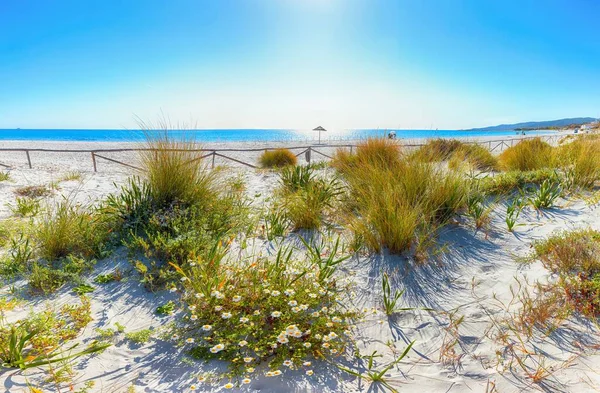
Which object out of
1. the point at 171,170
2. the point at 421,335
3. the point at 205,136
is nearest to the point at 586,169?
the point at 421,335

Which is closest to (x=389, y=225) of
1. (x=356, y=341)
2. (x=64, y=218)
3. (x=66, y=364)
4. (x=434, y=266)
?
(x=434, y=266)

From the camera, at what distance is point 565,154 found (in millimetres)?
6957

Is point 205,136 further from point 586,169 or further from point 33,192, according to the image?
point 586,169

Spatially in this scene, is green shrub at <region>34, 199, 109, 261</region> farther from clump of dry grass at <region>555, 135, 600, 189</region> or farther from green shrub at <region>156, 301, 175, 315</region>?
clump of dry grass at <region>555, 135, 600, 189</region>

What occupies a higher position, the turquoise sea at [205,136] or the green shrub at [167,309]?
the turquoise sea at [205,136]

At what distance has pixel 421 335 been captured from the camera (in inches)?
94.7

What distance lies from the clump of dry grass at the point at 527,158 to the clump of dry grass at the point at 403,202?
13.9 feet

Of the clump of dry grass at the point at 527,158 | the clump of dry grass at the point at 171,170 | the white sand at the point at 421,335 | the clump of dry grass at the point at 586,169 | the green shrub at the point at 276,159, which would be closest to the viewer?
the white sand at the point at 421,335

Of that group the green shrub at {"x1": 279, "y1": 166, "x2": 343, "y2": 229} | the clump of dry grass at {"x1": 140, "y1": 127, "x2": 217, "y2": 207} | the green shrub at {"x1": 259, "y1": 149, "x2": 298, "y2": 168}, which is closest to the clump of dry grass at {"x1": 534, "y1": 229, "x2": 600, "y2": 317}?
the green shrub at {"x1": 279, "y1": 166, "x2": 343, "y2": 229}

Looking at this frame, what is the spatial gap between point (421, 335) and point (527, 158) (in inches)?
286

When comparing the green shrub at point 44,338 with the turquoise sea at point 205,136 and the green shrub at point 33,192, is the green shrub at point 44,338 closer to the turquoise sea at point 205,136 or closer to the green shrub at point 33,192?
the turquoise sea at point 205,136

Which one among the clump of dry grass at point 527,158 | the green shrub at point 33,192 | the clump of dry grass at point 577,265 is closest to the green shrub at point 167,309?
the clump of dry grass at point 577,265

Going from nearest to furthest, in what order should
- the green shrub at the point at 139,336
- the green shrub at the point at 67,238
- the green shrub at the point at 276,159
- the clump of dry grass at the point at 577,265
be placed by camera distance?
1. the green shrub at the point at 139,336
2. the clump of dry grass at the point at 577,265
3. the green shrub at the point at 67,238
4. the green shrub at the point at 276,159

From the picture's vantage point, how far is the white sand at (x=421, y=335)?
6.31ft
